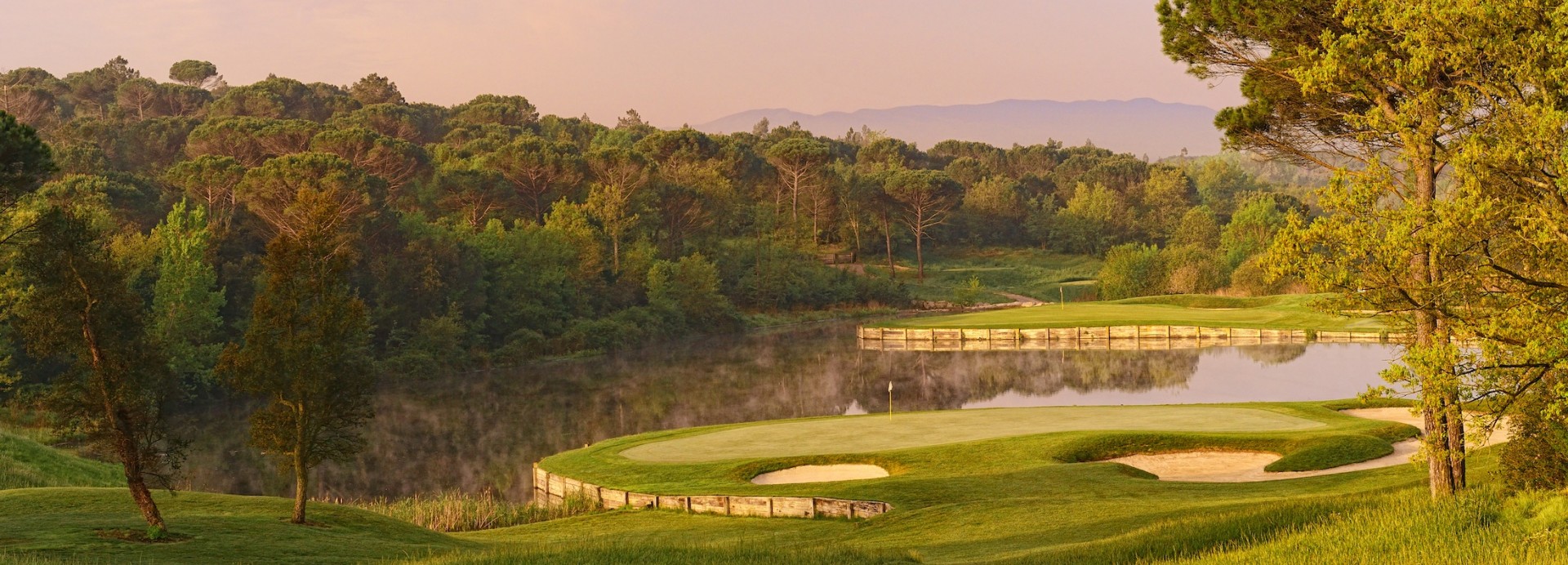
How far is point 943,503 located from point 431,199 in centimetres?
7581

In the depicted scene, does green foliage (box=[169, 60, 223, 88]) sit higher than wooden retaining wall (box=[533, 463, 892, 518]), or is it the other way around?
green foliage (box=[169, 60, 223, 88])

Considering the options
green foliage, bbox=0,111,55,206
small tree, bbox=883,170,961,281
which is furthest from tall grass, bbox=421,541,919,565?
small tree, bbox=883,170,961,281

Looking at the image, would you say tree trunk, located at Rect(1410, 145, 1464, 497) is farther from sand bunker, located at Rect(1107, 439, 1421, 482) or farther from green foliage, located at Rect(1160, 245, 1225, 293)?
green foliage, located at Rect(1160, 245, 1225, 293)

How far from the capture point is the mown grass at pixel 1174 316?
73.4 metres

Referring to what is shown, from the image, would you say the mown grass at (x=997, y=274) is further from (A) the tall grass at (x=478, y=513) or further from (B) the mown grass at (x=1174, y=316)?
(A) the tall grass at (x=478, y=513)

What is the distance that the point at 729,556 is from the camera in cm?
1366

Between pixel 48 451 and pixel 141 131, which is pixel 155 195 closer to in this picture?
pixel 141 131

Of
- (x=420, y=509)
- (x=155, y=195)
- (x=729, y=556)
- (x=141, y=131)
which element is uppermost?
(x=141, y=131)

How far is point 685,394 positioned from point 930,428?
80.8ft

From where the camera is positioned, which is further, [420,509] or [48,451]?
[48,451]

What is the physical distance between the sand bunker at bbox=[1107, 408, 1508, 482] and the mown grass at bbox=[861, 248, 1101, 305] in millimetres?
81256

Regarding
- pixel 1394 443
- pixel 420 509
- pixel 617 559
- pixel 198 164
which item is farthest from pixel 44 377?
pixel 1394 443

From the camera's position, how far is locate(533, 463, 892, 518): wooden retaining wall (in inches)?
939

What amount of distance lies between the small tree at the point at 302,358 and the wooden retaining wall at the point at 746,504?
639cm
